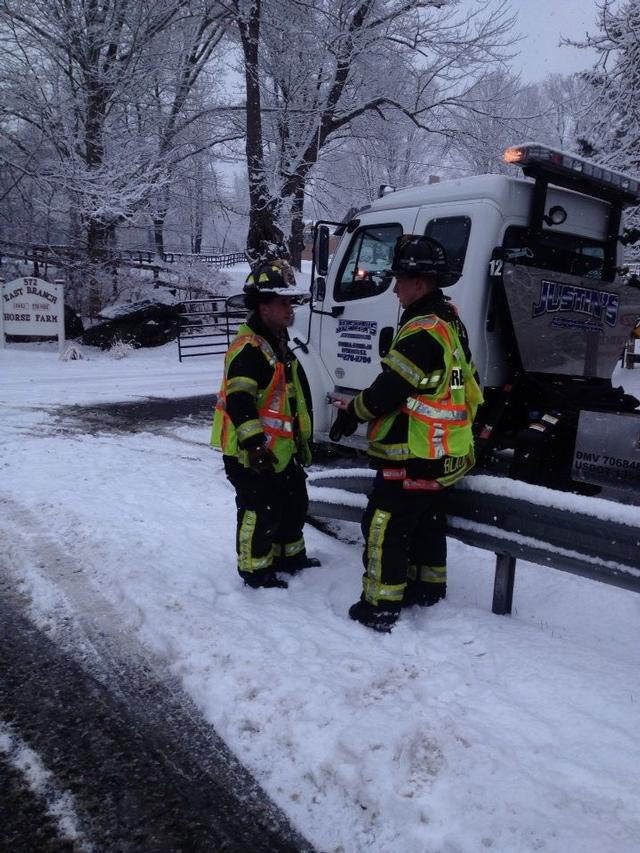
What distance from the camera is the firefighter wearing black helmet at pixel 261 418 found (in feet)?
11.4

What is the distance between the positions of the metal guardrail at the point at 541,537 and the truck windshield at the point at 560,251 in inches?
99.7

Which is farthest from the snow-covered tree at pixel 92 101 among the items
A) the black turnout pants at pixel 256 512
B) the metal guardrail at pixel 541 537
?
the metal guardrail at pixel 541 537

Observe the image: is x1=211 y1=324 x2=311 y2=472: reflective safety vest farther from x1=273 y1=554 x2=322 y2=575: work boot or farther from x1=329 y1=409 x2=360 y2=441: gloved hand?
x1=273 y1=554 x2=322 y2=575: work boot

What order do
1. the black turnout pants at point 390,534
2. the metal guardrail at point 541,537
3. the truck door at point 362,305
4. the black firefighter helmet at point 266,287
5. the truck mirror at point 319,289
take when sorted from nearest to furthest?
the metal guardrail at point 541,537 < the black turnout pants at point 390,534 < the black firefighter helmet at point 266,287 < the truck door at point 362,305 < the truck mirror at point 319,289

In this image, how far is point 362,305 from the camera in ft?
20.6

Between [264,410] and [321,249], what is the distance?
3.11 meters

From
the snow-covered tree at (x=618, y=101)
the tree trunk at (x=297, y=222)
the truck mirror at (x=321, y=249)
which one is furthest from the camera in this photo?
the tree trunk at (x=297, y=222)

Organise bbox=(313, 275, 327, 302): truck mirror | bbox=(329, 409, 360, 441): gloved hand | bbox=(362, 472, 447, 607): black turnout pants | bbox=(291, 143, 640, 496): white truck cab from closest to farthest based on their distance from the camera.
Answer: bbox=(362, 472, 447, 607): black turnout pants
bbox=(329, 409, 360, 441): gloved hand
bbox=(291, 143, 640, 496): white truck cab
bbox=(313, 275, 327, 302): truck mirror

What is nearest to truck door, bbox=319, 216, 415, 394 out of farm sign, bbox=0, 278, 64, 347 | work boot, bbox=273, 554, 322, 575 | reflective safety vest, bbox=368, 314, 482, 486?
work boot, bbox=273, 554, 322, 575

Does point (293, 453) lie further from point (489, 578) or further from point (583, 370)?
point (583, 370)

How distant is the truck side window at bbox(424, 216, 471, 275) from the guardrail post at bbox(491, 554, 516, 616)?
2709mm

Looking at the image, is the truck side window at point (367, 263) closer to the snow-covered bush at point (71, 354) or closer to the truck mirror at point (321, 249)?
the truck mirror at point (321, 249)

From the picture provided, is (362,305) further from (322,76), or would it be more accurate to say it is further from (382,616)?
(322,76)

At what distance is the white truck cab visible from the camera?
512 centimetres
